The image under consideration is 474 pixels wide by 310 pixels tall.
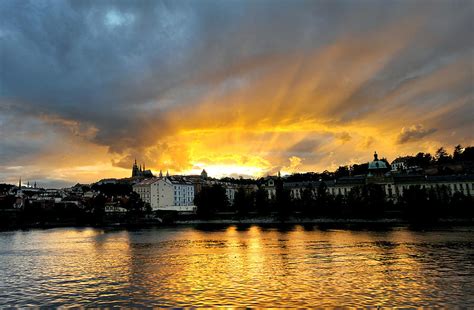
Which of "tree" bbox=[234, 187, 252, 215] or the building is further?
the building

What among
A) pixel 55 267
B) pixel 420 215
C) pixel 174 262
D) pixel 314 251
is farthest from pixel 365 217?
pixel 55 267

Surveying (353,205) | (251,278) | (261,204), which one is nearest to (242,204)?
(261,204)

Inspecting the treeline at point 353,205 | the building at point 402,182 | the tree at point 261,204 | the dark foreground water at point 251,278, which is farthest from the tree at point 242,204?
the dark foreground water at point 251,278

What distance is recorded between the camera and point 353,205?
12838 cm

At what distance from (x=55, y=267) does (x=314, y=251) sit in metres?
29.2

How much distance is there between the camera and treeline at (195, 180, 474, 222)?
11594 cm

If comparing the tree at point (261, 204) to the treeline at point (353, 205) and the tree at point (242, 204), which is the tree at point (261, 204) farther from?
the tree at point (242, 204)

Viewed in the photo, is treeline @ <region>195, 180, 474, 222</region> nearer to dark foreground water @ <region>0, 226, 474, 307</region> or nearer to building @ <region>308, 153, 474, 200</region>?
building @ <region>308, 153, 474, 200</region>

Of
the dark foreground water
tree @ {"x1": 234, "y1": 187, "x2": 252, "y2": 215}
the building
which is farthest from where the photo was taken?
the building

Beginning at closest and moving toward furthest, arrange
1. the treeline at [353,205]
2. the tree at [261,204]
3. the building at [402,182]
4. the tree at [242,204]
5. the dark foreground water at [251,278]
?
1. the dark foreground water at [251,278]
2. the treeline at [353,205]
3. the tree at [242,204]
4. the tree at [261,204]
5. the building at [402,182]

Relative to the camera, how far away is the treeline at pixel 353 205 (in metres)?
116

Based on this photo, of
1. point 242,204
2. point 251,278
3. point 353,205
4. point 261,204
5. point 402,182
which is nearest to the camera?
point 251,278

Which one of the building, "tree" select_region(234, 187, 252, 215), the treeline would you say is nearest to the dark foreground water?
the treeline

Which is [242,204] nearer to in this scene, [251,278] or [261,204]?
[261,204]
